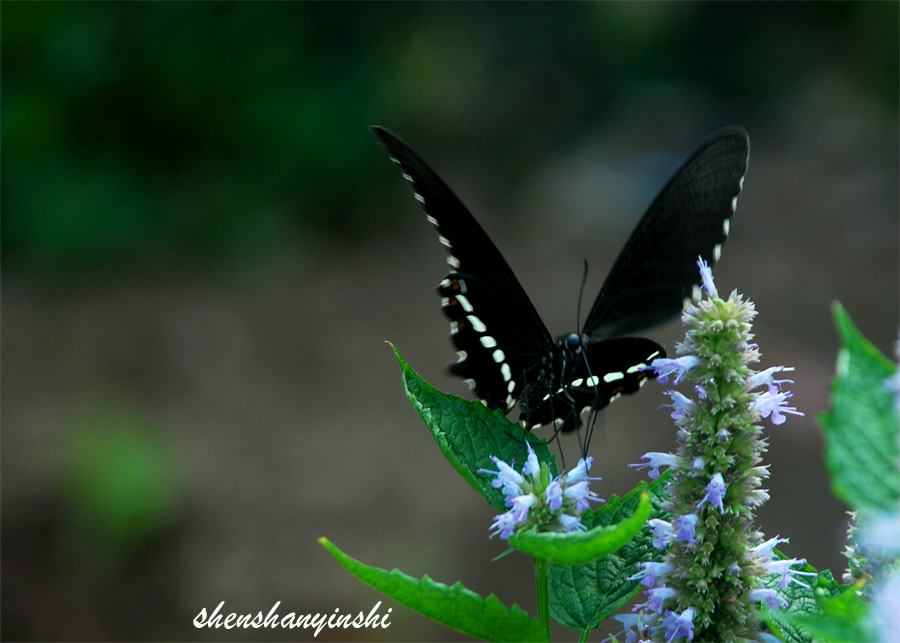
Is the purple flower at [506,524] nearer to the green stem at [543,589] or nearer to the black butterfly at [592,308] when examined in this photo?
the green stem at [543,589]


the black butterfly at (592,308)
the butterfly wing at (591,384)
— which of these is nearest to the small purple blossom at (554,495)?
the black butterfly at (592,308)

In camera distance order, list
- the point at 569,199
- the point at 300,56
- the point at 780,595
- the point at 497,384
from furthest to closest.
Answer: the point at 569,199
the point at 300,56
the point at 497,384
the point at 780,595

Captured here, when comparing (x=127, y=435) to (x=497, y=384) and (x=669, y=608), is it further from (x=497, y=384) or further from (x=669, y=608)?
(x=669, y=608)

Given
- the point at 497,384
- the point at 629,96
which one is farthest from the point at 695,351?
the point at 629,96

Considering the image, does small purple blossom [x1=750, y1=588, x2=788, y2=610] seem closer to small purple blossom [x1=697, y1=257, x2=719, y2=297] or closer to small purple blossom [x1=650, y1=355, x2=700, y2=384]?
small purple blossom [x1=650, y1=355, x2=700, y2=384]

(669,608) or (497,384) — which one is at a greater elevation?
(497,384)

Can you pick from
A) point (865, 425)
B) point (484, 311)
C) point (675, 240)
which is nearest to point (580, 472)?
point (865, 425)

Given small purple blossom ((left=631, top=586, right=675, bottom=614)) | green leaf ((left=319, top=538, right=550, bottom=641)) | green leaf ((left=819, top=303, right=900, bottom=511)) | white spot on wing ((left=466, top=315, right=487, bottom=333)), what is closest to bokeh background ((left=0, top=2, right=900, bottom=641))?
white spot on wing ((left=466, top=315, right=487, bottom=333))
